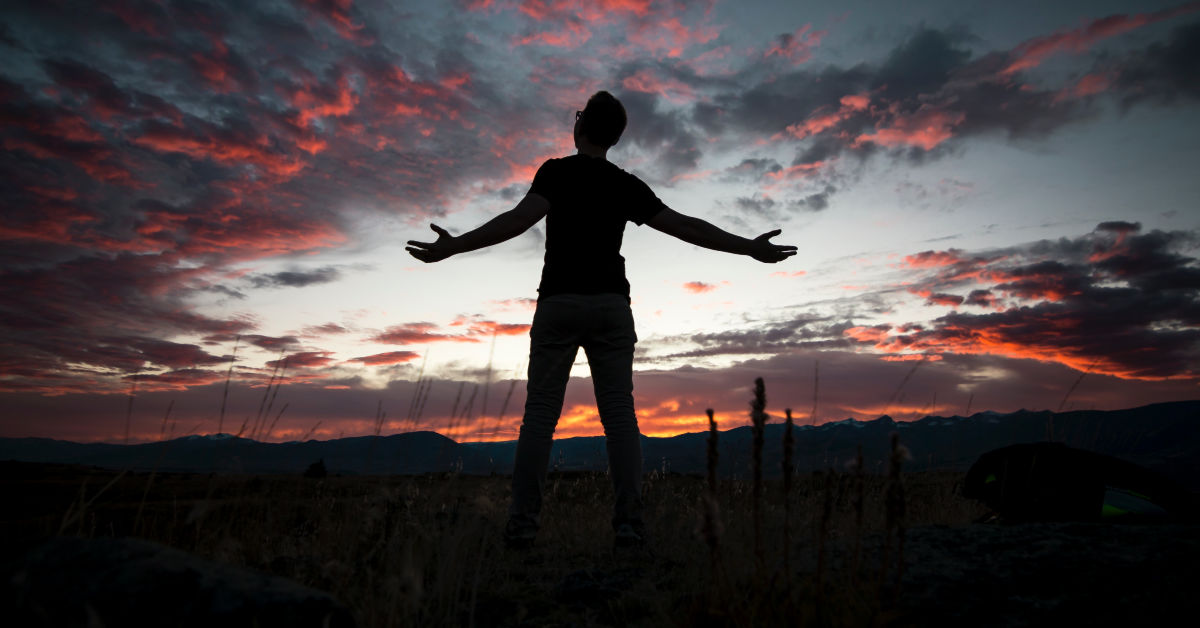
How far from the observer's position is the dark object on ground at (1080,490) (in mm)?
3760

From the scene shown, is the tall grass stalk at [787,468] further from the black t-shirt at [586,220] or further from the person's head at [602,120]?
the person's head at [602,120]

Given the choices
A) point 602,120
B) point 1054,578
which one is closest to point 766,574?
point 1054,578

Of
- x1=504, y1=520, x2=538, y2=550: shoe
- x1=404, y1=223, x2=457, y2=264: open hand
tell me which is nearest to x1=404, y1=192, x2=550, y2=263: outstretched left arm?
x1=404, y1=223, x2=457, y2=264: open hand

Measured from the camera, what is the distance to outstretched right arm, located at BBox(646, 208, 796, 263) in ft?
13.1

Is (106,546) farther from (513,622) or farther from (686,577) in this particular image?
(686,577)

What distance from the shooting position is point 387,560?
3164mm

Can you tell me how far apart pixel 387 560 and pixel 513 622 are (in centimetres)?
112

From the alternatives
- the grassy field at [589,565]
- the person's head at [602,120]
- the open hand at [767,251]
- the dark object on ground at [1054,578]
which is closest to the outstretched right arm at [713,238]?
the open hand at [767,251]

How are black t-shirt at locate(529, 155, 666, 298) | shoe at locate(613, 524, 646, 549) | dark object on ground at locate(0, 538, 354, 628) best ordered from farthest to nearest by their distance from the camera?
black t-shirt at locate(529, 155, 666, 298)
shoe at locate(613, 524, 646, 549)
dark object on ground at locate(0, 538, 354, 628)

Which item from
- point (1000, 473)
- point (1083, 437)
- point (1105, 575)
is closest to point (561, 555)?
point (1105, 575)

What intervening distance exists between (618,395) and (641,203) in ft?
4.26

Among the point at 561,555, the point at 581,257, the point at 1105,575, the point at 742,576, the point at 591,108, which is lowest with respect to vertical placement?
the point at 561,555

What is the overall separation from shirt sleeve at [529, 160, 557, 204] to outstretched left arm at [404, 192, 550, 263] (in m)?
0.12

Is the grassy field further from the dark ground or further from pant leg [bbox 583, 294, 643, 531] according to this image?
pant leg [bbox 583, 294, 643, 531]
